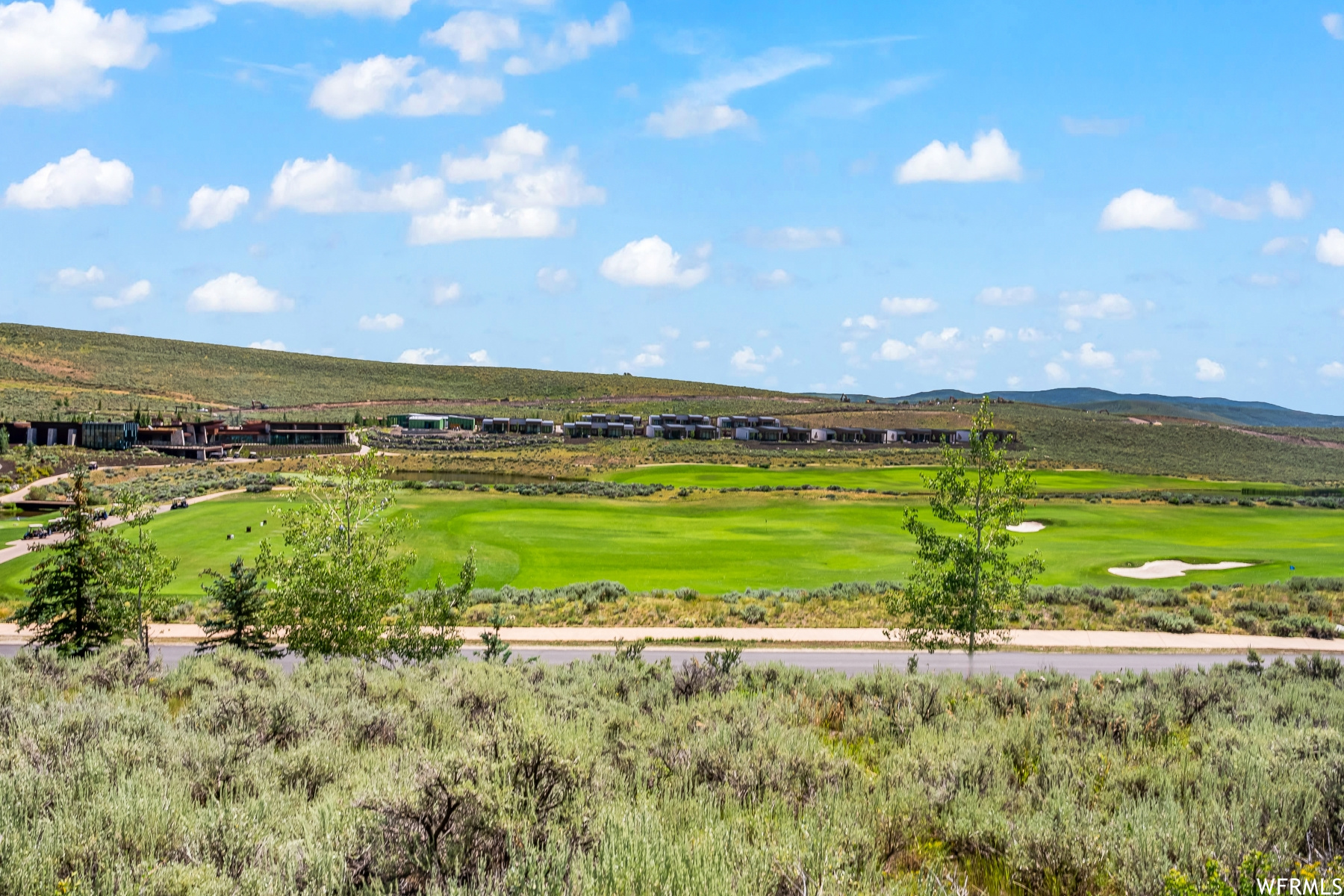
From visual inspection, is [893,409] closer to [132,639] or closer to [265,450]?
[265,450]

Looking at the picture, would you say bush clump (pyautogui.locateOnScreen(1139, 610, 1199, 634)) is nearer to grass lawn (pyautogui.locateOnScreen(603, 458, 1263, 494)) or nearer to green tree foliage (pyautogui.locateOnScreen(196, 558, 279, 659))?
green tree foliage (pyautogui.locateOnScreen(196, 558, 279, 659))

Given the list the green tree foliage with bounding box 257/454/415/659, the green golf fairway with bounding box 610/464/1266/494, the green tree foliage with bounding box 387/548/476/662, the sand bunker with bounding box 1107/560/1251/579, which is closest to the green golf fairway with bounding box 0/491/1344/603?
the sand bunker with bounding box 1107/560/1251/579

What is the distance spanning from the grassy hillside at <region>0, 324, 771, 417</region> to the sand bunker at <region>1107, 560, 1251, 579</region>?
4462 inches

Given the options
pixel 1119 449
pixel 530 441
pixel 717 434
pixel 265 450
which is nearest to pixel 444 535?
pixel 265 450

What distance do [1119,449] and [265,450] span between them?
10408 cm

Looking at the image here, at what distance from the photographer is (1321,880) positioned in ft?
13.7

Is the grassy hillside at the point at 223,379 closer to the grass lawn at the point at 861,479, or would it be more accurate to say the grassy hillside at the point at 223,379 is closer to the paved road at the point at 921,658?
the grass lawn at the point at 861,479

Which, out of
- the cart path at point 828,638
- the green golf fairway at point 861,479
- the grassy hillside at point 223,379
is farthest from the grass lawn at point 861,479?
the grassy hillside at point 223,379

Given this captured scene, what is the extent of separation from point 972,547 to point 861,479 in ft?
179

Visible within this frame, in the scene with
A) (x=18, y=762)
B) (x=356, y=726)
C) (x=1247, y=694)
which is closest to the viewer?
(x=18, y=762)

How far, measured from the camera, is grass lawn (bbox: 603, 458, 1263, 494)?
65.7 metres

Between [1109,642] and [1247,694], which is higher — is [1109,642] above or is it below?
below

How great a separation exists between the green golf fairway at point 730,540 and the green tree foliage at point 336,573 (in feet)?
37.4

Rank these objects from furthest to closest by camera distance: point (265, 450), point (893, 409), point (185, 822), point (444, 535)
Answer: point (893, 409) → point (265, 450) → point (444, 535) → point (185, 822)
